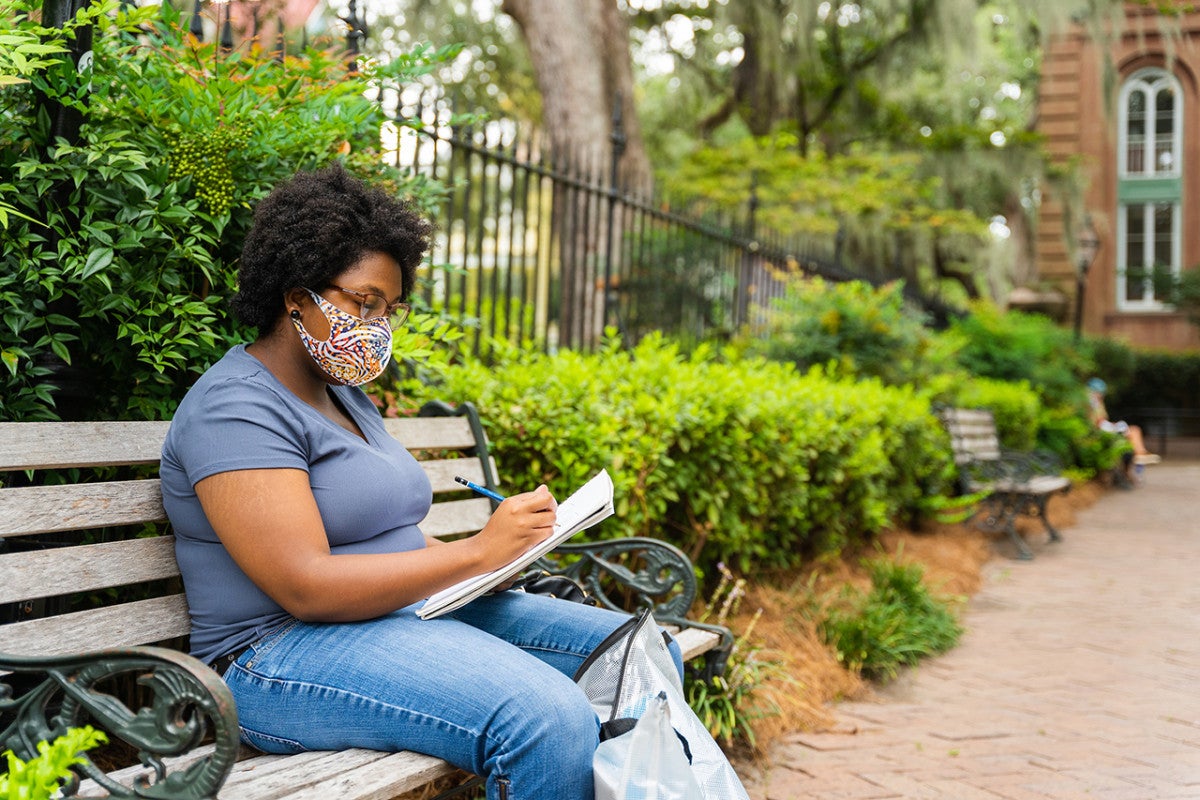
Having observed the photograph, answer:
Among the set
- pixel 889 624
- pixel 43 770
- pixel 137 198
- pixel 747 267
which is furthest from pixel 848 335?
pixel 43 770

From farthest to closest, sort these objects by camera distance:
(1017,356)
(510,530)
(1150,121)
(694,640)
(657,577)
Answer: (1150,121)
(1017,356)
(657,577)
(694,640)
(510,530)

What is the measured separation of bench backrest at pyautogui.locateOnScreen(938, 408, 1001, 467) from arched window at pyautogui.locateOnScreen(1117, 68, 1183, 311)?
56.4ft

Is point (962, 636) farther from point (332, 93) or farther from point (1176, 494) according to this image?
point (1176, 494)

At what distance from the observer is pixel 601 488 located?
2.22 metres

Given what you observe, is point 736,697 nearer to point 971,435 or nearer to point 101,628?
point 101,628

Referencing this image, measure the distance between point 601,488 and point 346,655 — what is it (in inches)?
24.8

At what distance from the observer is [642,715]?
1.92 m

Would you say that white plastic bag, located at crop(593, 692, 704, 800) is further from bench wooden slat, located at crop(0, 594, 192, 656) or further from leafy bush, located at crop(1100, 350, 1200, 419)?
leafy bush, located at crop(1100, 350, 1200, 419)

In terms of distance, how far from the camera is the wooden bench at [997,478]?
26.3 feet

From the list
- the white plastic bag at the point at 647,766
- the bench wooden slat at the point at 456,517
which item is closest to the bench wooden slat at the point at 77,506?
the bench wooden slat at the point at 456,517

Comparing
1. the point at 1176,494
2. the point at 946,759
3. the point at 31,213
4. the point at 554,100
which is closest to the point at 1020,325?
the point at 1176,494

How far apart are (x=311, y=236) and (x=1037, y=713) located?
3.39 meters

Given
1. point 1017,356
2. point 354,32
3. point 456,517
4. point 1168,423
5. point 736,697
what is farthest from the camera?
point 1168,423

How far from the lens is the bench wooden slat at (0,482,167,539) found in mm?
2004
